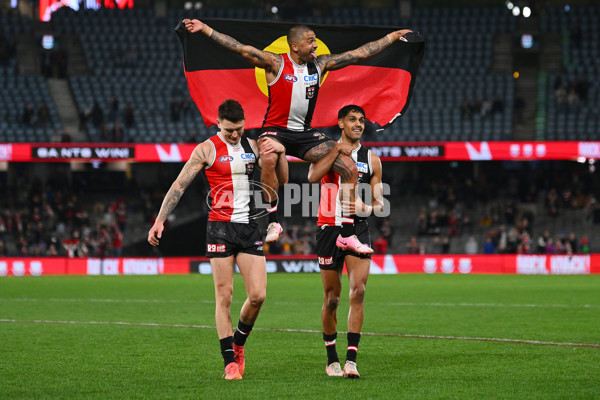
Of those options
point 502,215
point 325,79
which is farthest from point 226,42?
point 502,215

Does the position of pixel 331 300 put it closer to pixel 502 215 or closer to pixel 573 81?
pixel 502 215

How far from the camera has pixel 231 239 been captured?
7758 mm

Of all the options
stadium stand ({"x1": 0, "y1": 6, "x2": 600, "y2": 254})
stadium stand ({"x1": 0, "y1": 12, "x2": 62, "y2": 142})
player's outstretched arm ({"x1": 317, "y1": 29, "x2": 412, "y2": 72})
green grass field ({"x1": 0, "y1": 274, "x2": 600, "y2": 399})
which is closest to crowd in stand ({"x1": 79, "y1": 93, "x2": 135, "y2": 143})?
stadium stand ({"x1": 0, "y1": 6, "x2": 600, "y2": 254})

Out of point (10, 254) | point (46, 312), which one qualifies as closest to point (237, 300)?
point (46, 312)

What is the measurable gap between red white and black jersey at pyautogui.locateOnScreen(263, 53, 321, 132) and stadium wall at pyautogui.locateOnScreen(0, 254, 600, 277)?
1975 cm

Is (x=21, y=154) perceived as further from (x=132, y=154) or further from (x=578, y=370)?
(x=578, y=370)

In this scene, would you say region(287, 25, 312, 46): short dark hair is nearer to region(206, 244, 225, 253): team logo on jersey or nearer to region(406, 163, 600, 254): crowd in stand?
region(206, 244, 225, 253): team logo on jersey

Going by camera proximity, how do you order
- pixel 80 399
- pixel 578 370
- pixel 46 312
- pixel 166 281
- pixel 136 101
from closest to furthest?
pixel 80 399
pixel 578 370
pixel 46 312
pixel 166 281
pixel 136 101

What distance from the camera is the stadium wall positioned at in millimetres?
27859

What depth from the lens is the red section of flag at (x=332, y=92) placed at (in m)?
9.76

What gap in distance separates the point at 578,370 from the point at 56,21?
1277 inches

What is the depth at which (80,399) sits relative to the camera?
6.70 metres

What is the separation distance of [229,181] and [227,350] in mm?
1534

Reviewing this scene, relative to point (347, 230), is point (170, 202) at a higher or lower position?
higher
